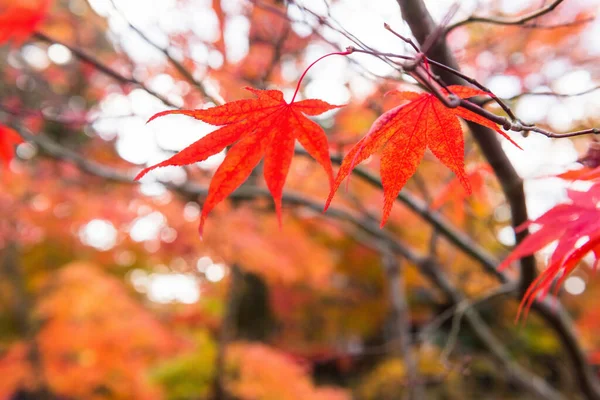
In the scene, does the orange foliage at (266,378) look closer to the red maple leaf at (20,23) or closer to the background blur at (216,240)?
the background blur at (216,240)

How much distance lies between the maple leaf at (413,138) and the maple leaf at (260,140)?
5 centimetres

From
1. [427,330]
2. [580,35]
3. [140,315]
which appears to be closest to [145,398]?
[140,315]

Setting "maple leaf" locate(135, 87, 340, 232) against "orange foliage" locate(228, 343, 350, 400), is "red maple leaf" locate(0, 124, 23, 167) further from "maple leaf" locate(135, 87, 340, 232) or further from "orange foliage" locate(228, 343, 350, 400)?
"orange foliage" locate(228, 343, 350, 400)

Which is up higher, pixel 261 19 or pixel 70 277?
pixel 261 19

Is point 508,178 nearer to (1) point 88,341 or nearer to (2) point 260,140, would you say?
(2) point 260,140

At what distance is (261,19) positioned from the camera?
1.63 meters

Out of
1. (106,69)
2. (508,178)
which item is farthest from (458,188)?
(106,69)

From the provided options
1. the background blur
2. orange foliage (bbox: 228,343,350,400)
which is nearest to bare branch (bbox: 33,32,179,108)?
the background blur

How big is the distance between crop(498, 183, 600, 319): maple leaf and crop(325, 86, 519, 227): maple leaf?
0.59 feet

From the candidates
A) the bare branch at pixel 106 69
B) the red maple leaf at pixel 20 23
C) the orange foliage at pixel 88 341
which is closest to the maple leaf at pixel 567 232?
the bare branch at pixel 106 69

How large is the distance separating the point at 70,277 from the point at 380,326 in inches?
141

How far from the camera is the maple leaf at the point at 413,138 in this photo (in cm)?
45

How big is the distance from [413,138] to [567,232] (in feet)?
0.81

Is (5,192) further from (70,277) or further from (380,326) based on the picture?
(380,326)
